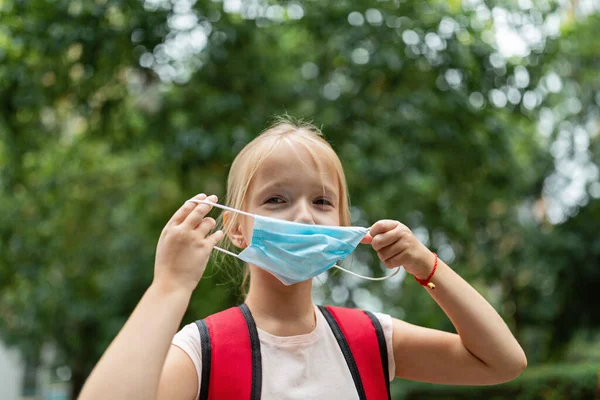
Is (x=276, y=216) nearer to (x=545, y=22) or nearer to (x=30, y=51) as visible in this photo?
(x=30, y=51)

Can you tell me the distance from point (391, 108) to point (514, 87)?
130 cm

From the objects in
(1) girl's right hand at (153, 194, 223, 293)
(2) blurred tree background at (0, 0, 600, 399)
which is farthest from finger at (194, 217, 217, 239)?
(2) blurred tree background at (0, 0, 600, 399)

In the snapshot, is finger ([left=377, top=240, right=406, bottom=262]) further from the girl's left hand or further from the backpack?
the backpack

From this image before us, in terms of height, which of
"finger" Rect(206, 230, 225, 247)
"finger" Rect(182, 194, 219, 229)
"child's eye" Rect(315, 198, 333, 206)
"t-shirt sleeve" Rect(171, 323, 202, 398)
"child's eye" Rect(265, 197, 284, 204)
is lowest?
"t-shirt sleeve" Rect(171, 323, 202, 398)

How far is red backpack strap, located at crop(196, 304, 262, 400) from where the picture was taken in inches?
71.2

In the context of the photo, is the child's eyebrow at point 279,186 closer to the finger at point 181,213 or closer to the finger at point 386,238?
the finger at point 386,238

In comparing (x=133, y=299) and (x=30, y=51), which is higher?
(x=30, y=51)

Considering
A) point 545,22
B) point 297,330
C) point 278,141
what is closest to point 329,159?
point 278,141

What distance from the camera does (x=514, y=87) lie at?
7238 mm

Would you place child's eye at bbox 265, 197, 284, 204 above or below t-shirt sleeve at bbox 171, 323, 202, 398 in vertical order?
above

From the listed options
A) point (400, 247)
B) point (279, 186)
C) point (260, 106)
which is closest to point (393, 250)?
point (400, 247)

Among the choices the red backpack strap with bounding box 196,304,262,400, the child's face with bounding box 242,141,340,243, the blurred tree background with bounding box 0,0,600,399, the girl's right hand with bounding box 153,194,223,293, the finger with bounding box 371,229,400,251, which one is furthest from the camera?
the blurred tree background with bounding box 0,0,600,399

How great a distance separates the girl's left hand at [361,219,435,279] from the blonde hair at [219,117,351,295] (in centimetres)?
28

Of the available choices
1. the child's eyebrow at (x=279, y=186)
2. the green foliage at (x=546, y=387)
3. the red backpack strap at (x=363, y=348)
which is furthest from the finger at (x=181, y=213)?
the green foliage at (x=546, y=387)
